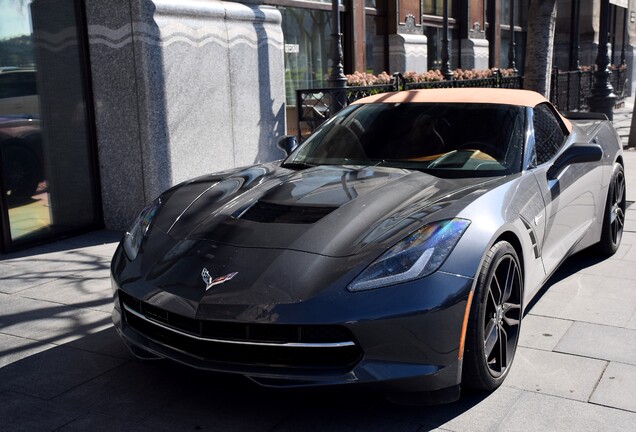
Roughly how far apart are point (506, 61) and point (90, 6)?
19830mm

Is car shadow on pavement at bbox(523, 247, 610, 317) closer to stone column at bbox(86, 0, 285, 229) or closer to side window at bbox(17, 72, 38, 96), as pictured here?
stone column at bbox(86, 0, 285, 229)

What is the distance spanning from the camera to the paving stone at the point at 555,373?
3.79 m

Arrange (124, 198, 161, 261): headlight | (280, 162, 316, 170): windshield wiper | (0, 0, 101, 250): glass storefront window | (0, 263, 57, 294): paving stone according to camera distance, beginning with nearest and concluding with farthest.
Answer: (124, 198, 161, 261): headlight → (280, 162, 316, 170): windshield wiper → (0, 263, 57, 294): paving stone → (0, 0, 101, 250): glass storefront window

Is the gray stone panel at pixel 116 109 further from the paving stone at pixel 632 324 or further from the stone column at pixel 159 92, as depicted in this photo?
the paving stone at pixel 632 324

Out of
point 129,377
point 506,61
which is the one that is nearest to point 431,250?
point 129,377

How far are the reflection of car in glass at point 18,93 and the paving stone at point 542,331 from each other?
15.9ft

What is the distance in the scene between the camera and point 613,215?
627cm

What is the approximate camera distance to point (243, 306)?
3311 millimetres

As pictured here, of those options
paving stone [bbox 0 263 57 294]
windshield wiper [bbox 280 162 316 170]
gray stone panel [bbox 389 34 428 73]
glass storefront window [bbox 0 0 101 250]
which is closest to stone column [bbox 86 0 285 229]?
glass storefront window [bbox 0 0 101 250]

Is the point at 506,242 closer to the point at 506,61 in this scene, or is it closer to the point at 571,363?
the point at 571,363

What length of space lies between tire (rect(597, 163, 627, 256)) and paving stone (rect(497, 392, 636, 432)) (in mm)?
2828

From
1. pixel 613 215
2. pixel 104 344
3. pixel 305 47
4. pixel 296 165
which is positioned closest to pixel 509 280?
pixel 296 165

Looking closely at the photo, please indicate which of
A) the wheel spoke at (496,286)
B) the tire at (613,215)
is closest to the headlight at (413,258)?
the wheel spoke at (496,286)

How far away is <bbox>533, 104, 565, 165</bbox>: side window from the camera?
4859mm
